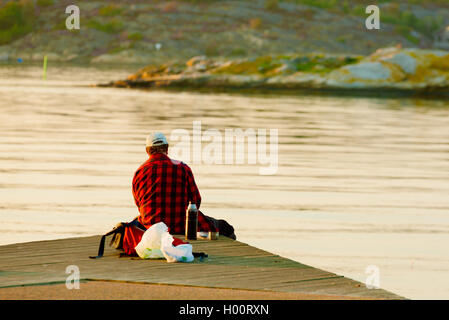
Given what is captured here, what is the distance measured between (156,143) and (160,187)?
0.50 m

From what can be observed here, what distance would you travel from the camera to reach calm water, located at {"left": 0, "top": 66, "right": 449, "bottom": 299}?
599 inches

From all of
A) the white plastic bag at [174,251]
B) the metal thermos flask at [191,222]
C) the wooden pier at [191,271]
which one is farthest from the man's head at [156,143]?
the wooden pier at [191,271]

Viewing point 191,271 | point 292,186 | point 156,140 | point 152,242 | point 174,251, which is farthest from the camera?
point 292,186

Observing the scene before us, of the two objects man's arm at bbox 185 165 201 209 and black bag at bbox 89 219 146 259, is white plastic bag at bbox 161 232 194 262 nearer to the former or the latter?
black bag at bbox 89 219 146 259

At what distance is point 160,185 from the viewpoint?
12.0 meters

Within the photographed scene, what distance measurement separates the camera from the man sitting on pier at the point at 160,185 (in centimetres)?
1190

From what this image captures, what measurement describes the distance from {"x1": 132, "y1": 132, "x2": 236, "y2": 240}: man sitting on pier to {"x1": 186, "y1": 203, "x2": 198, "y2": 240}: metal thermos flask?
0.09 meters

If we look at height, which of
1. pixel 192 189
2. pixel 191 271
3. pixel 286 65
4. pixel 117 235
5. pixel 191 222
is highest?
pixel 286 65

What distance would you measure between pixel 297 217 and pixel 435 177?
22.7 ft

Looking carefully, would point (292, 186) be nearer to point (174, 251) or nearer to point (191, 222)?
point (191, 222)

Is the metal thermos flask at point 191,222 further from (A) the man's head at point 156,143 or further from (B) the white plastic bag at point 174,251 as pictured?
(B) the white plastic bag at point 174,251

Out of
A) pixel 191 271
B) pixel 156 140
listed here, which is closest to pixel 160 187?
pixel 156 140
